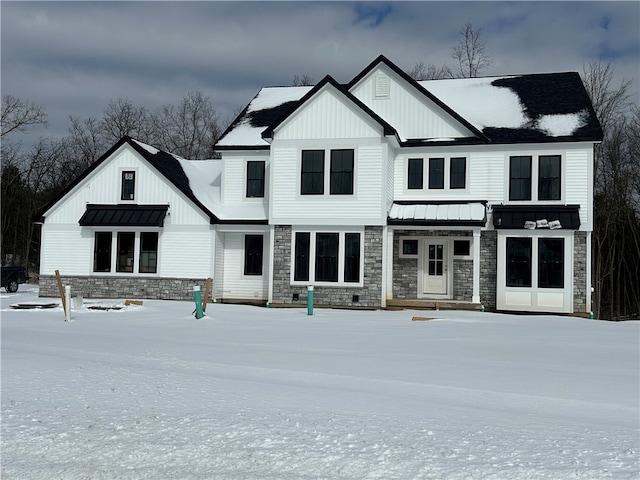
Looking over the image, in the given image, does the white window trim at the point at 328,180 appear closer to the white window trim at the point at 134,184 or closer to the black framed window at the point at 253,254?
the black framed window at the point at 253,254

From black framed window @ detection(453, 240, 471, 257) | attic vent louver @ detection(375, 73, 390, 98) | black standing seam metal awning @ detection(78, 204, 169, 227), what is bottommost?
black framed window @ detection(453, 240, 471, 257)

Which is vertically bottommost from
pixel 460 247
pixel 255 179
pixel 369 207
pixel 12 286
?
pixel 12 286

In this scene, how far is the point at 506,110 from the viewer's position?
77.7ft

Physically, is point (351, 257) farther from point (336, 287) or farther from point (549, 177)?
point (549, 177)

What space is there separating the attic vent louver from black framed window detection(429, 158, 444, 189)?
3017 millimetres

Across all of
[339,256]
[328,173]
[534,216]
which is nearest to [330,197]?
[328,173]

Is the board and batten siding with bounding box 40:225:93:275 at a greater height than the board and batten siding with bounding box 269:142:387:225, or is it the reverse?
the board and batten siding with bounding box 269:142:387:225

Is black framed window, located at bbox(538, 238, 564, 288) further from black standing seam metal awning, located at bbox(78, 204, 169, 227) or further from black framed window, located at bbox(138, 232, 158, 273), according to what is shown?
black framed window, located at bbox(138, 232, 158, 273)

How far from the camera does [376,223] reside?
844 inches

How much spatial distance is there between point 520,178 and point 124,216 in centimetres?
1441

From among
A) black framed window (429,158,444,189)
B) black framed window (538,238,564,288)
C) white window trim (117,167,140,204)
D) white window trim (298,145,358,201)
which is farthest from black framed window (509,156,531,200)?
white window trim (117,167,140,204)

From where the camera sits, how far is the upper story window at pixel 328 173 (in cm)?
2188

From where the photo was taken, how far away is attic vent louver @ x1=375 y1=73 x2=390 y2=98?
23.6 m

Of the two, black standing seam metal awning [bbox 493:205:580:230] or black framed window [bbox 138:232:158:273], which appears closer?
black standing seam metal awning [bbox 493:205:580:230]
